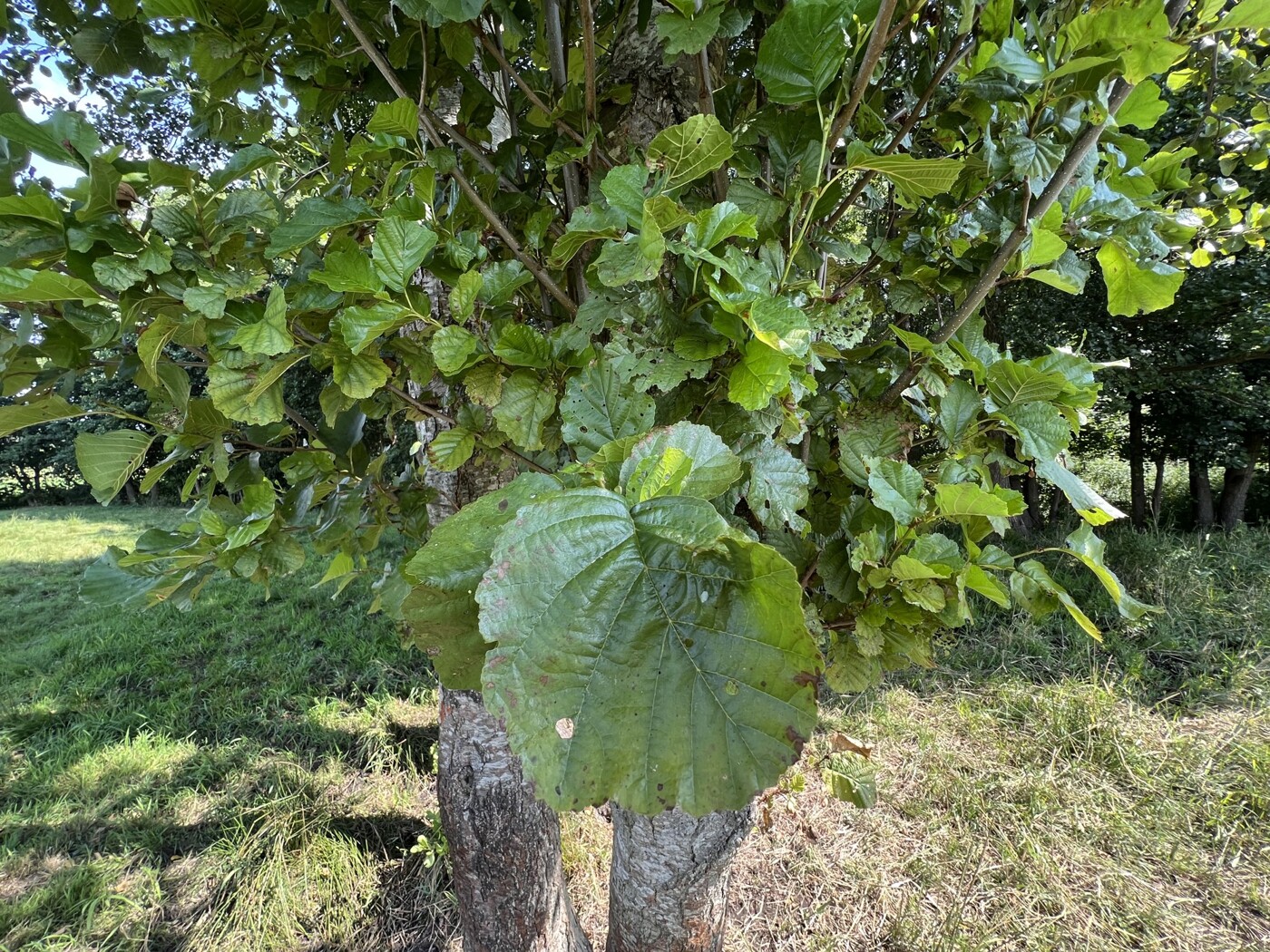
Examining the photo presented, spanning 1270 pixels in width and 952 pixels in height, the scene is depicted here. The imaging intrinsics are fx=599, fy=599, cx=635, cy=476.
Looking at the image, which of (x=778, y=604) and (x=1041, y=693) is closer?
(x=778, y=604)

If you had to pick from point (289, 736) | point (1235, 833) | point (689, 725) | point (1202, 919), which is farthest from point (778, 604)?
point (289, 736)

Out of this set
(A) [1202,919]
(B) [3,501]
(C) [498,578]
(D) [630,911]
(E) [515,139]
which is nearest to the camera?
(C) [498,578]

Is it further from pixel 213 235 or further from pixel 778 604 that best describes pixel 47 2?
pixel 778 604

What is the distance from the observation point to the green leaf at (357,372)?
0.81 m

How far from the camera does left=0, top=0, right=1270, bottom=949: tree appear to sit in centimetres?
49

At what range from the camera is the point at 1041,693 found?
327 centimetres

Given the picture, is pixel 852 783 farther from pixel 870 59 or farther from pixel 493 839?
pixel 870 59

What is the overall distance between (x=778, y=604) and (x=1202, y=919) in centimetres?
293

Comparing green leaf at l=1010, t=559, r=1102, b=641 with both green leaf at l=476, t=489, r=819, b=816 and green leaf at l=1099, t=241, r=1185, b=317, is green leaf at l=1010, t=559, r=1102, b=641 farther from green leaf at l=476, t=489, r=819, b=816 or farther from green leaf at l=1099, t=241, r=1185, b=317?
green leaf at l=476, t=489, r=819, b=816

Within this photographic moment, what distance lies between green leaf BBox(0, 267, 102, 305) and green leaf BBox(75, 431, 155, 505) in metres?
0.29

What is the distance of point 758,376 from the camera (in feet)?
2.07

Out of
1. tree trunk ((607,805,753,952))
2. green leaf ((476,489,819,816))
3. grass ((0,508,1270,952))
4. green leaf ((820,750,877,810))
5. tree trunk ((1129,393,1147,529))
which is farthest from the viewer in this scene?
tree trunk ((1129,393,1147,529))

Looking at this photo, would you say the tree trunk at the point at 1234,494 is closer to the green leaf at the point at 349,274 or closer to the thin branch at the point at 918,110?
the thin branch at the point at 918,110

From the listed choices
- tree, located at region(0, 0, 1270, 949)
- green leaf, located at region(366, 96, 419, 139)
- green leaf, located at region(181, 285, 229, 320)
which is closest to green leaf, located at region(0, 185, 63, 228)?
tree, located at region(0, 0, 1270, 949)
